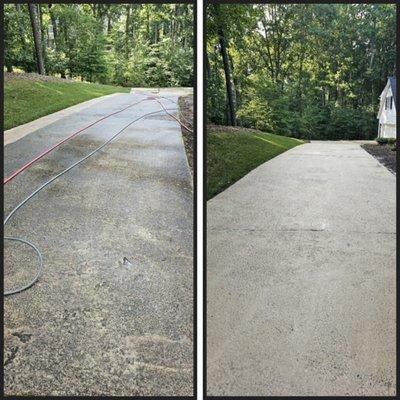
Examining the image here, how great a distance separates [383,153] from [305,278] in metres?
0.92

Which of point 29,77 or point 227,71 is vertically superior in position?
point 29,77

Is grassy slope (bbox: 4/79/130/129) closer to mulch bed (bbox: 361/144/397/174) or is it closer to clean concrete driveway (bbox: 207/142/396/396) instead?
clean concrete driveway (bbox: 207/142/396/396)

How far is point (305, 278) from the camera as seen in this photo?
212 cm

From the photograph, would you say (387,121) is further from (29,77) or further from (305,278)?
(29,77)

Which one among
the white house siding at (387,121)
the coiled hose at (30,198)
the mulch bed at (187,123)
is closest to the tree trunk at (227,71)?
the mulch bed at (187,123)

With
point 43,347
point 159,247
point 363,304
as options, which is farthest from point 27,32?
point 363,304

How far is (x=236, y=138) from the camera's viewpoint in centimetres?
252

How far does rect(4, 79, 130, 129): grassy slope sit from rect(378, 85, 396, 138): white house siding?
7.86ft

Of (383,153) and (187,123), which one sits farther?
(187,123)

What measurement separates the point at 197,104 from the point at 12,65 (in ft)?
9.47

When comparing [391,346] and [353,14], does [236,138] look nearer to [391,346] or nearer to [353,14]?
[353,14]

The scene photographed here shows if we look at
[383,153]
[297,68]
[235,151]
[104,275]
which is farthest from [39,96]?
[383,153]

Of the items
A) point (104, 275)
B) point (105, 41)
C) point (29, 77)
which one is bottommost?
point (104, 275)

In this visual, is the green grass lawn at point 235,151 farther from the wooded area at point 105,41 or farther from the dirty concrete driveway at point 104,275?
the wooded area at point 105,41
